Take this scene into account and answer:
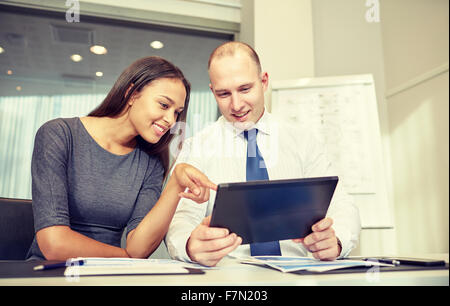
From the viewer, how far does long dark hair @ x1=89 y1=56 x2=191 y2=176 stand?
1.23 meters

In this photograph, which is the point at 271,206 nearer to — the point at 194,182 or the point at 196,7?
the point at 194,182

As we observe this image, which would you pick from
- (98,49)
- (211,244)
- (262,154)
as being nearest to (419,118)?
(262,154)

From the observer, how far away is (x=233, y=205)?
24.9 inches

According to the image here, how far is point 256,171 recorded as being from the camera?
3.64 feet

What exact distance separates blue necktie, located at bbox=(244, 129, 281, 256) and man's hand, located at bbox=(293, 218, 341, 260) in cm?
24

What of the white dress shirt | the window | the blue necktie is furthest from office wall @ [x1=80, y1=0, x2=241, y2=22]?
the blue necktie

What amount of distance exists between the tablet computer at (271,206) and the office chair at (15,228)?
0.84 metres

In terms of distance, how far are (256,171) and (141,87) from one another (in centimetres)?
52

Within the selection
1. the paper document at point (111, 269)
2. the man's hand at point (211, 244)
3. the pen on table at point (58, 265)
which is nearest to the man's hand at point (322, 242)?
the man's hand at point (211, 244)

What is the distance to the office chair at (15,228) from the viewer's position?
3.71 ft

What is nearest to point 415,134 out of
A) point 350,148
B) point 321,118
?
point 350,148

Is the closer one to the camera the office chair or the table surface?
the table surface

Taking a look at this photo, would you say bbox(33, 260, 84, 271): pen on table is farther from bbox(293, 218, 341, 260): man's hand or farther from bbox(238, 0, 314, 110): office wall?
bbox(238, 0, 314, 110): office wall

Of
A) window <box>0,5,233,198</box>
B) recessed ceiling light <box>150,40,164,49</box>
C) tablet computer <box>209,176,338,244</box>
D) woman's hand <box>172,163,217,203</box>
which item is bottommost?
tablet computer <box>209,176,338,244</box>
